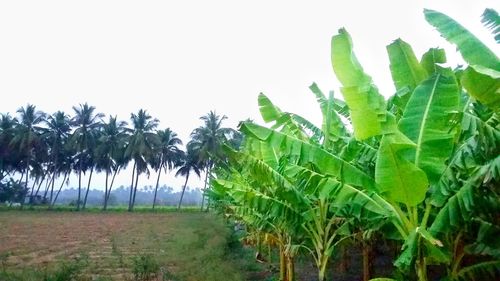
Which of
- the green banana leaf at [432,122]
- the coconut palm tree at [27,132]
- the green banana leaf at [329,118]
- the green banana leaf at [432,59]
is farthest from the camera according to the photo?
the coconut palm tree at [27,132]

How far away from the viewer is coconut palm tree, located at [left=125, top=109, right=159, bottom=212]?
157 ft

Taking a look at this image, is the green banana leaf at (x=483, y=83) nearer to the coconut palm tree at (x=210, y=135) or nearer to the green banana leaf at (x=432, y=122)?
the green banana leaf at (x=432, y=122)

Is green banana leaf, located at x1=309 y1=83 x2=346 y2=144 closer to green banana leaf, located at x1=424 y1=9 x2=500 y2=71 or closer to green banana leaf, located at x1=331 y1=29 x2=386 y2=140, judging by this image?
green banana leaf, located at x1=331 y1=29 x2=386 y2=140

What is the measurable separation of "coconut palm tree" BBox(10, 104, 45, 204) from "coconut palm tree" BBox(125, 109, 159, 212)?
9.83 meters

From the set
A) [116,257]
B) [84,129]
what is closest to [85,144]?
[84,129]

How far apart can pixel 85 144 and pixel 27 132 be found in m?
6.01

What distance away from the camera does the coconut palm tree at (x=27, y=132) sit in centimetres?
4522

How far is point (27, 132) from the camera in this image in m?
45.8

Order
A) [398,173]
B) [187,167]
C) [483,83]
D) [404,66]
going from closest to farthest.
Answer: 1. [483,83]
2. [398,173]
3. [404,66]
4. [187,167]

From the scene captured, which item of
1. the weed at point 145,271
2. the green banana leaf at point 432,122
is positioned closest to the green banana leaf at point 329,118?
the green banana leaf at point 432,122

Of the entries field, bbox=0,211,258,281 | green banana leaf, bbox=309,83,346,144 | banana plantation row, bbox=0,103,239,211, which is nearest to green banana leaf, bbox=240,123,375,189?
green banana leaf, bbox=309,83,346,144

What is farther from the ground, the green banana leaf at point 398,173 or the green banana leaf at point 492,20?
the green banana leaf at point 492,20

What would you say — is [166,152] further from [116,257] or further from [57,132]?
[116,257]

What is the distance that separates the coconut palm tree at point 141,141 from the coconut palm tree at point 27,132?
32.3 feet
